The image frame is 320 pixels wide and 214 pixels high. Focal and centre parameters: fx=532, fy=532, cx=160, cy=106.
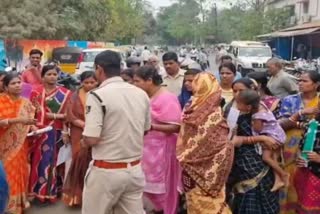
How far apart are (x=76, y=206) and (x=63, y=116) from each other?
951 mm

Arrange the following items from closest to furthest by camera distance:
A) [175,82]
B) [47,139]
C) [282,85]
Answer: [47,139] → [282,85] → [175,82]

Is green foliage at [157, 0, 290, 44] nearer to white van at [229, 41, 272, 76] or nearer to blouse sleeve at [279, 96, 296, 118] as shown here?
white van at [229, 41, 272, 76]

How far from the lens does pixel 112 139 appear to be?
342 centimetres

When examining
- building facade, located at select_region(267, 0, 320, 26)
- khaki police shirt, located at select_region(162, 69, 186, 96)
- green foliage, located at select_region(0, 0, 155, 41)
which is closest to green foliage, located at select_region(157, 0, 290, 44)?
building facade, located at select_region(267, 0, 320, 26)

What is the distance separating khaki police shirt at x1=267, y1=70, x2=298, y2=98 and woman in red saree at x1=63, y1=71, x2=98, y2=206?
2070 millimetres

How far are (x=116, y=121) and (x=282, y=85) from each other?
3.14 m

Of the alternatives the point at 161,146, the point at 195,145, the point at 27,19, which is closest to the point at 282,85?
the point at 161,146

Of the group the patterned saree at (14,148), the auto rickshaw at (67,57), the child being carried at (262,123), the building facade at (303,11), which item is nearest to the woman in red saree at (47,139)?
the patterned saree at (14,148)

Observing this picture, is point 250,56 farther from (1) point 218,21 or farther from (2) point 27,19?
(1) point 218,21

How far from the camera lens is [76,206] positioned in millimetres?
5547

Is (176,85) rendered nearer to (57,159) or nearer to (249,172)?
(57,159)

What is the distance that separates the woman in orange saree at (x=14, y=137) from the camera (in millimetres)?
4980

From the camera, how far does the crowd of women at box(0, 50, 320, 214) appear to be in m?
4.07

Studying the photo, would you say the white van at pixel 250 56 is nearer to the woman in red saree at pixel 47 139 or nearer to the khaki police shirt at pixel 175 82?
the khaki police shirt at pixel 175 82
